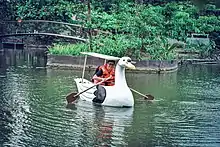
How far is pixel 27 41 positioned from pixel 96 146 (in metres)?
28.7

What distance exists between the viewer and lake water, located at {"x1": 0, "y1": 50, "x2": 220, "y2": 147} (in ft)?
31.3

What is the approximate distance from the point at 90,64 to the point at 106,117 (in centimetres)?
1125

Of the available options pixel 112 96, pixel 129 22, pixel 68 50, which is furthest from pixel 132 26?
pixel 112 96

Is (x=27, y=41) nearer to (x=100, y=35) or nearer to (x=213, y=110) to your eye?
(x=100, y=35)

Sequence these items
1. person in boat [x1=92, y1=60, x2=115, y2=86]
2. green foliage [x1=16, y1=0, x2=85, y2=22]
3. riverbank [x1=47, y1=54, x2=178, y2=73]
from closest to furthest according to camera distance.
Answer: person in boat [x1=92, y1=60, x2=115, y2=86]
riverbank [x1=47, y1=54, x2=178, y2=73]
green foliage [x1=16, y1=0, x2=85, y2=22]

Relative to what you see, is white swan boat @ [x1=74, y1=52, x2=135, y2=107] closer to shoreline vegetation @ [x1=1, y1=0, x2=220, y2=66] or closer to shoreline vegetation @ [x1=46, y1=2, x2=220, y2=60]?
shoreline vegetation @ [x1=1, y1=0, x2=220, y2=66]

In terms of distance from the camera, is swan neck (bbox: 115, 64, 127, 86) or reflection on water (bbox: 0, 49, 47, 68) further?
reflection on water (bbox: 0, 49, 47, 68)

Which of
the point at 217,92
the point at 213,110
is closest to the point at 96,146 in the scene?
the point at 213,110

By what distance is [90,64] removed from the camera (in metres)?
23.0

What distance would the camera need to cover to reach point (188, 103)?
46.6 feet

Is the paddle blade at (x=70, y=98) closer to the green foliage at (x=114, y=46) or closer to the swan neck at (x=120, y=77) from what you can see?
the swan neck at (x=120, y=77)

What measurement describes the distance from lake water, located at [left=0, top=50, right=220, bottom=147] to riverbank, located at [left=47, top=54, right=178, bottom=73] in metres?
3.75

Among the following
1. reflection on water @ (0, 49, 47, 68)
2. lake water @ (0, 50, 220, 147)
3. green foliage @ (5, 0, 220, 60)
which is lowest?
lake water @ (0, 50, 220, 147)

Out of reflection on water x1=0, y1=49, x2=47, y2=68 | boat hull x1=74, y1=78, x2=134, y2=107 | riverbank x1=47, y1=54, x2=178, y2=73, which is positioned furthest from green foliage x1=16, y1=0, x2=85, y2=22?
boat hull x1=74, y1=78, x2=134, y2=107
